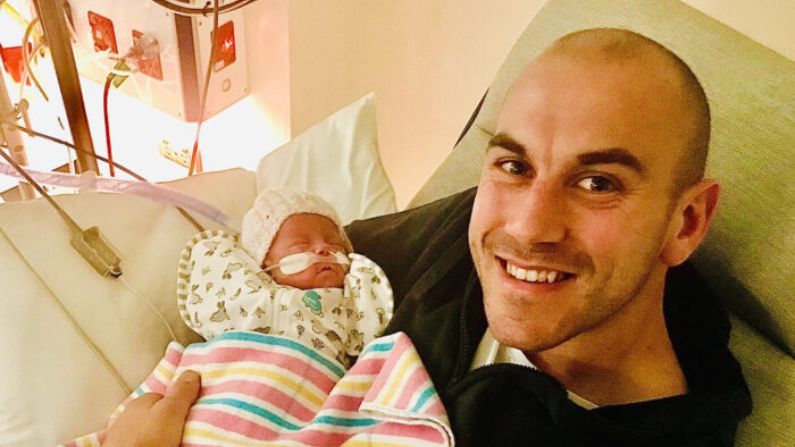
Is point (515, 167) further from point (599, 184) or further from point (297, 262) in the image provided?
point (297, 262)

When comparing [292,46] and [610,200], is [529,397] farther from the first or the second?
[292,46]

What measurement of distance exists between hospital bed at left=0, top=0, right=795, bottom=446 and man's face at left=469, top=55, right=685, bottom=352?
170mm

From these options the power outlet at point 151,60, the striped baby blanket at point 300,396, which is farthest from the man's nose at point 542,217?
the power outlet at point 151,60

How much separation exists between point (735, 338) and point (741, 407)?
158 millimetres

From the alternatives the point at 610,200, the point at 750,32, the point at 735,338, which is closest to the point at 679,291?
the point at 735,338

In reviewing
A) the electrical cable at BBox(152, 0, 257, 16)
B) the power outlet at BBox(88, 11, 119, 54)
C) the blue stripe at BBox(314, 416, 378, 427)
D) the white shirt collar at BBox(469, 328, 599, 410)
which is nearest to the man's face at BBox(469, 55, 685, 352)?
the white shirt collar at BBox(469, 328, 599, 410)

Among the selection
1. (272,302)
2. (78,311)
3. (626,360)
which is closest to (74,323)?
(78,311)

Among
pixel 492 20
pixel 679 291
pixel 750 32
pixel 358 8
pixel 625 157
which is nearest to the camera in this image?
pixel 625 157

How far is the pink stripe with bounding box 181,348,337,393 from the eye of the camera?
101 cm

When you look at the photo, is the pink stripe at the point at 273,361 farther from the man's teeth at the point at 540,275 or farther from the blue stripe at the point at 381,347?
the man's teeth at the point at 540,275

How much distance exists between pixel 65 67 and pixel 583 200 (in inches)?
34.3

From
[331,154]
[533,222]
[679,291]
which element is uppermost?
[533,222]

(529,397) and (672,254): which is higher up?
(672,254)

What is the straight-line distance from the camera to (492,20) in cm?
174
